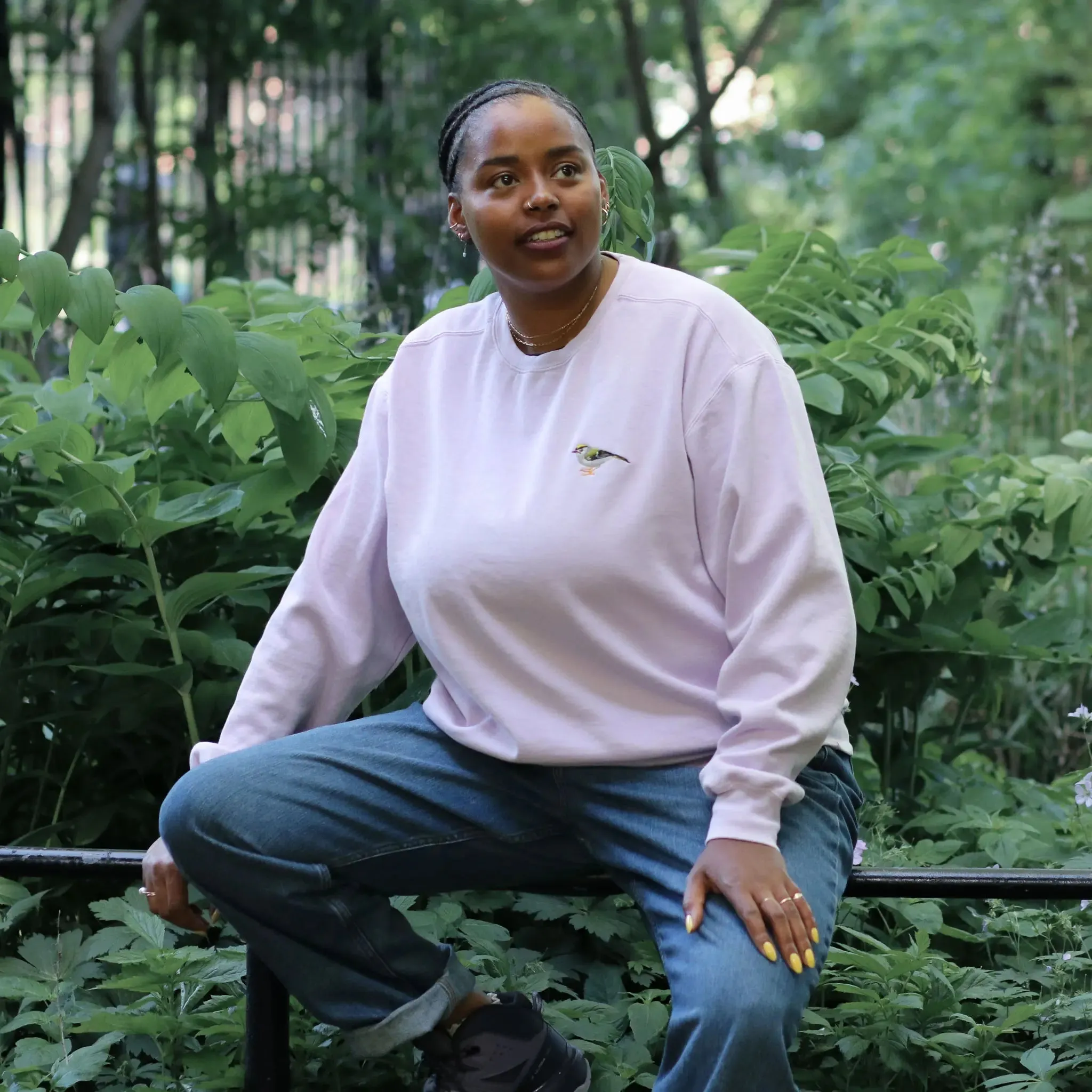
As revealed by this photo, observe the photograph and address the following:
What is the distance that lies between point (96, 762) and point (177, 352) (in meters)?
0.96

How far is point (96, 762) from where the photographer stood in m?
2.71

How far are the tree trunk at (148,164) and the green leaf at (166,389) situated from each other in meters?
5.68

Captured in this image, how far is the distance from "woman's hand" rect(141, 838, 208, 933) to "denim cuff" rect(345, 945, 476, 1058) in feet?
0.89

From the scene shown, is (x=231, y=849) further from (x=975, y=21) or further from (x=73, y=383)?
(x=975, y=21)

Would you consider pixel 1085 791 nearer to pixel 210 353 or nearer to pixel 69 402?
pixel 210 353

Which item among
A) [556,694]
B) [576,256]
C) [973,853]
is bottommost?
[973,853]

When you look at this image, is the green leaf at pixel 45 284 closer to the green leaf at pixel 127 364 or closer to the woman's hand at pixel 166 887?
the green leaf at pixel 127 364

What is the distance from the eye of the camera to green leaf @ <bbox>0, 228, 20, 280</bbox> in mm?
2064

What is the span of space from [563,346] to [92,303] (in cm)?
68

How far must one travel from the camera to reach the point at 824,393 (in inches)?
101

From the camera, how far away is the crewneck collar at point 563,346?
1.97 metres

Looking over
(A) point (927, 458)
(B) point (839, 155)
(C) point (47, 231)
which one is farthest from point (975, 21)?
(A) point (927, 458)

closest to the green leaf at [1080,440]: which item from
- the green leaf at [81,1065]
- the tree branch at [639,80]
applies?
the green leaf at [81,1065]

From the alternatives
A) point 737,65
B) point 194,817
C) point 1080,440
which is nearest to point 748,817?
point 194,817
